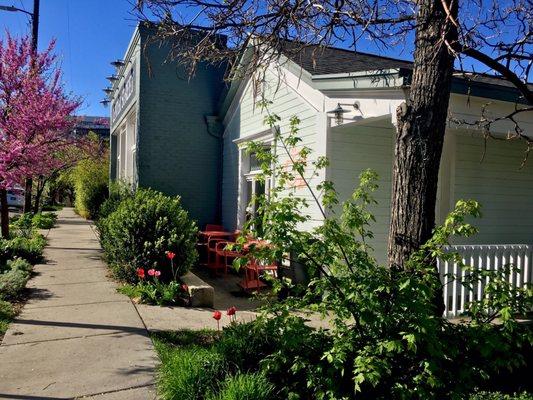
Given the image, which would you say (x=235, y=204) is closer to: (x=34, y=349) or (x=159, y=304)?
(x=159, y=304)

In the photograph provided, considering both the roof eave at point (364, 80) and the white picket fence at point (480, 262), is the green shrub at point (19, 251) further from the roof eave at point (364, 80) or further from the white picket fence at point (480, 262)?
the white picket fence at point (480, 262)

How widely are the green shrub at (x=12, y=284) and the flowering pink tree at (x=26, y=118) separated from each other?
2359 mm

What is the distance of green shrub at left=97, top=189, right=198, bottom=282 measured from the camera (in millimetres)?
7520

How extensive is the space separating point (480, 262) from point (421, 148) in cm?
369

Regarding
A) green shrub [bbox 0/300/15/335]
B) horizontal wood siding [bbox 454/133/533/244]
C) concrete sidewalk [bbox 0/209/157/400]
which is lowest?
concrete sidewalk [bbox 0/209/157/400]

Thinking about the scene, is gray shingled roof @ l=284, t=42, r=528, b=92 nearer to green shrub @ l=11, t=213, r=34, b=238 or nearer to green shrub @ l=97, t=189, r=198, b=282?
green shrub @ l=97, t=189, r=198, b=282

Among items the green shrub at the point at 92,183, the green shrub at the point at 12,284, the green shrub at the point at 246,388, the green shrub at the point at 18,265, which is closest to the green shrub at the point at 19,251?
the green shrub at the point at 18,265

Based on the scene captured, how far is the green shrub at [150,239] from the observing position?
752 centimetres

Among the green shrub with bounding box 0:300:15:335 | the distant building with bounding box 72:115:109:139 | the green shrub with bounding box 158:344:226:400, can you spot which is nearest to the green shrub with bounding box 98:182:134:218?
the distant building with bounding box 72:115:109:139

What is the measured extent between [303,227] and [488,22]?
4514 millimetres

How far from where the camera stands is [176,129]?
11953mm

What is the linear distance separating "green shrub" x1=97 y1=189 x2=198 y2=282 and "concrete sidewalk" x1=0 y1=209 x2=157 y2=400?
0.58 meters

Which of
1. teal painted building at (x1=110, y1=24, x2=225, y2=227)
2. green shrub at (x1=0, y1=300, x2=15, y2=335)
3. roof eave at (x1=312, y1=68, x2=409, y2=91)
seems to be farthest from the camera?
teal painted building at (x1=110, y1=24, x2=225, y2=227)

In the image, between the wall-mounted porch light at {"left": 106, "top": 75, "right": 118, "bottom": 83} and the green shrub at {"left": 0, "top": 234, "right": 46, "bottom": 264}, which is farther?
the wall-mounted porch light at {"left": 106, "top": 75, "right": 118, "bottom": 83}
